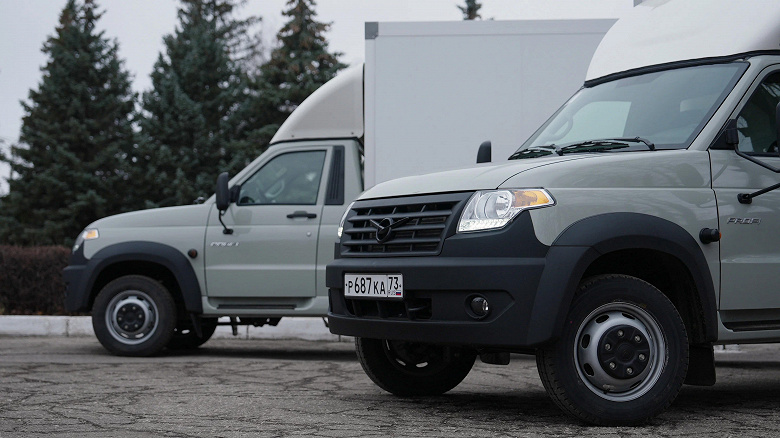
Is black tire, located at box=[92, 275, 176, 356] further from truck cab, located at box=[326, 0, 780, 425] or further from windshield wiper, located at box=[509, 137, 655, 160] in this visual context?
windshield wiper, located at box=[509, 137, 655, 160]

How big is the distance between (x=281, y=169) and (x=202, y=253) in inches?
42.1

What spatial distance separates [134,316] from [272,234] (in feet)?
4.81

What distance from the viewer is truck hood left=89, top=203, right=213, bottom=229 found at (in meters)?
9.57

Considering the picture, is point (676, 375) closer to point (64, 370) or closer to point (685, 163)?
point (685, 163)

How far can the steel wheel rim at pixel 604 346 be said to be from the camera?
16.3 ft

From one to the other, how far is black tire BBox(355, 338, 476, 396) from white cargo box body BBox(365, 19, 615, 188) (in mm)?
3258

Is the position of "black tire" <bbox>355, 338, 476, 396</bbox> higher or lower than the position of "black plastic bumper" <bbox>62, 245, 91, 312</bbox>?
lower

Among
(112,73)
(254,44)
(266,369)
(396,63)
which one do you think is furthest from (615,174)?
(254,44)

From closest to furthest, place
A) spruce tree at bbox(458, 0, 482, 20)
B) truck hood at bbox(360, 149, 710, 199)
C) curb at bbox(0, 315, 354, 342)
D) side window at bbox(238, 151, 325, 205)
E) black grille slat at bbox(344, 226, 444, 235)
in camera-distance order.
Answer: truck hood at bbox(360, 149, 710, 199) < black grille slat at bbox(344, 226, 444, 235) < side window at bbox(238, 151, 325, 205) < curb at bbox(0, 315, 354, 342) < spruce tree at bbox(458, 0, 482, 20)

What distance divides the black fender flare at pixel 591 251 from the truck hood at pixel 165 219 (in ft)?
17.4

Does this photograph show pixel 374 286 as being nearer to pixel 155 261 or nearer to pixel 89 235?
pixel 155 261

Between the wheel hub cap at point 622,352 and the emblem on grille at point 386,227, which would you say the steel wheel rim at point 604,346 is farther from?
the emblem on grille at point 386,227

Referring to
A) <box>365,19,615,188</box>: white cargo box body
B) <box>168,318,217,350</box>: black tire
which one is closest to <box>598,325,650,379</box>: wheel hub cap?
<box>365,19,615,188</box>: white cargo box body

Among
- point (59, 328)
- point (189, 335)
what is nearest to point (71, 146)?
point (59, 328)
